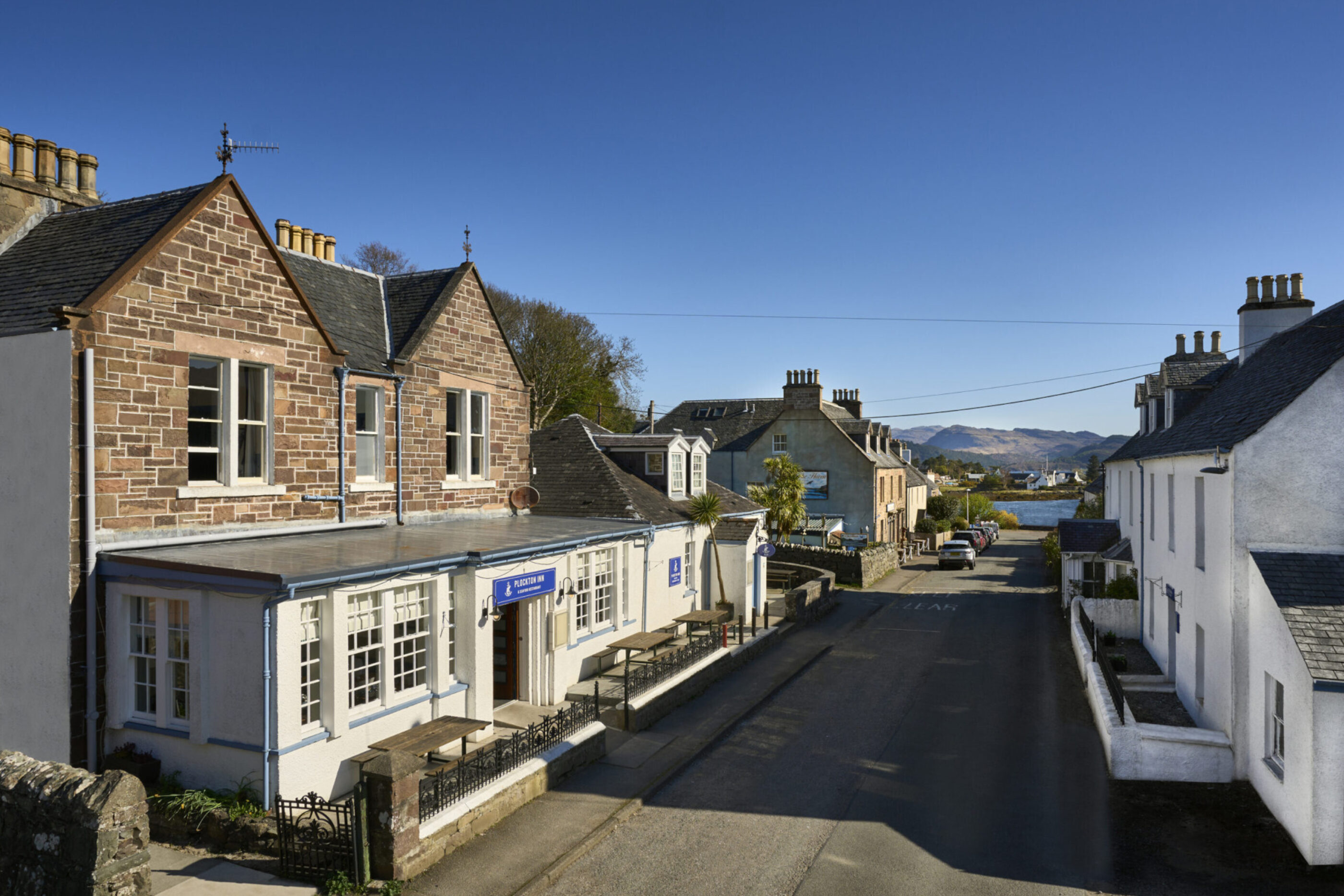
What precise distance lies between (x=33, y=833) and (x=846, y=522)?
1740 inches

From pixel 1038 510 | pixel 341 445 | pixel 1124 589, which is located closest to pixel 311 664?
pixel 341 445

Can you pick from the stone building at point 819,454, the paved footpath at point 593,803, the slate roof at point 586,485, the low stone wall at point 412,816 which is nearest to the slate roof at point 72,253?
the low stone wall at point 412,816

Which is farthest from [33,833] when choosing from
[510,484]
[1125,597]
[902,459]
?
[902,459]

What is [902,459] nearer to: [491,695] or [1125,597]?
[1125,597]

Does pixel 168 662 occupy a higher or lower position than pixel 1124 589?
higher

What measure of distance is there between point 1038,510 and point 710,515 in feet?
414

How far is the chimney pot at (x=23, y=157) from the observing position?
579 inches

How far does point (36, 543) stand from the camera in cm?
1170

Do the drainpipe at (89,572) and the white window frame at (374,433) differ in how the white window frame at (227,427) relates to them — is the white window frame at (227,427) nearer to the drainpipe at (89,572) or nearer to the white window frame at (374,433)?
the drainpipe at (89,572)

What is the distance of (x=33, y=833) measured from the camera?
28.5 ft

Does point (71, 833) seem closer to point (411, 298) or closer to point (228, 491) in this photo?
point (228, 491)

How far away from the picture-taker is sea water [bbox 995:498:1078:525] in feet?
369

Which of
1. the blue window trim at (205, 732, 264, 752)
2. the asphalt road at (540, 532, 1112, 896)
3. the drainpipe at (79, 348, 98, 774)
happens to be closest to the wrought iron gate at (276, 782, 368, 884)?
the blue window trim at (205, 732, 264, 752)

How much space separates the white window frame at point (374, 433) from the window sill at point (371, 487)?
0.10 meters
